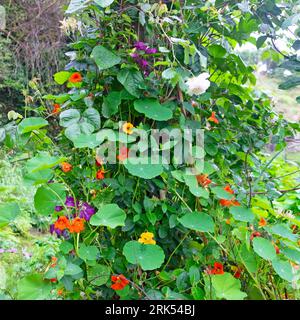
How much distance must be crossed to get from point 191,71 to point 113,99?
0.24m

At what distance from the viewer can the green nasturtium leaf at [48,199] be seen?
0.90 m

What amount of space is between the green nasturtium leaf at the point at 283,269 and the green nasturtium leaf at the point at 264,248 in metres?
0.02

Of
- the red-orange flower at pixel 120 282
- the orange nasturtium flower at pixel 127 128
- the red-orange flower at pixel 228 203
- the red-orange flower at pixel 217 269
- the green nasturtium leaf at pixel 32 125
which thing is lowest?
the red-orange flower at pixel 217 269

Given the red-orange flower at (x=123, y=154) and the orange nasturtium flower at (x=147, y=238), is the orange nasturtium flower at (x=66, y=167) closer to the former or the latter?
the red-orange flower at (x=123, y=154)

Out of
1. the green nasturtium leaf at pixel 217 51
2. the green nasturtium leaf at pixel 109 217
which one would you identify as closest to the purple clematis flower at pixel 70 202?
the green nasturtium leaf at pixel 109 217

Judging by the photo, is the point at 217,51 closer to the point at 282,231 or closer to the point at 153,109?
the point at 153,109

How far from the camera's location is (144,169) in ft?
2.89

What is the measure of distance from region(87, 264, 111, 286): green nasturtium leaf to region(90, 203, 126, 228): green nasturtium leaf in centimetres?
14

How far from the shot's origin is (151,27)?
983mm

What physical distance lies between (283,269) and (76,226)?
0.50m

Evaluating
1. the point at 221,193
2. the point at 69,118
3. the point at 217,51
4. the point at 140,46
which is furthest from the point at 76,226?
the point at 217,51

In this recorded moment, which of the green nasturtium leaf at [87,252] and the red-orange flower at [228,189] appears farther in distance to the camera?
the red-orange flower at [228,189]

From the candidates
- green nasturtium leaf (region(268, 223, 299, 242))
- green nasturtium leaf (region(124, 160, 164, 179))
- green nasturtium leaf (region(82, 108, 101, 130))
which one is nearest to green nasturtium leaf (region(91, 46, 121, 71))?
green nasturtium leaf (region(82, 108, 101, 130))
